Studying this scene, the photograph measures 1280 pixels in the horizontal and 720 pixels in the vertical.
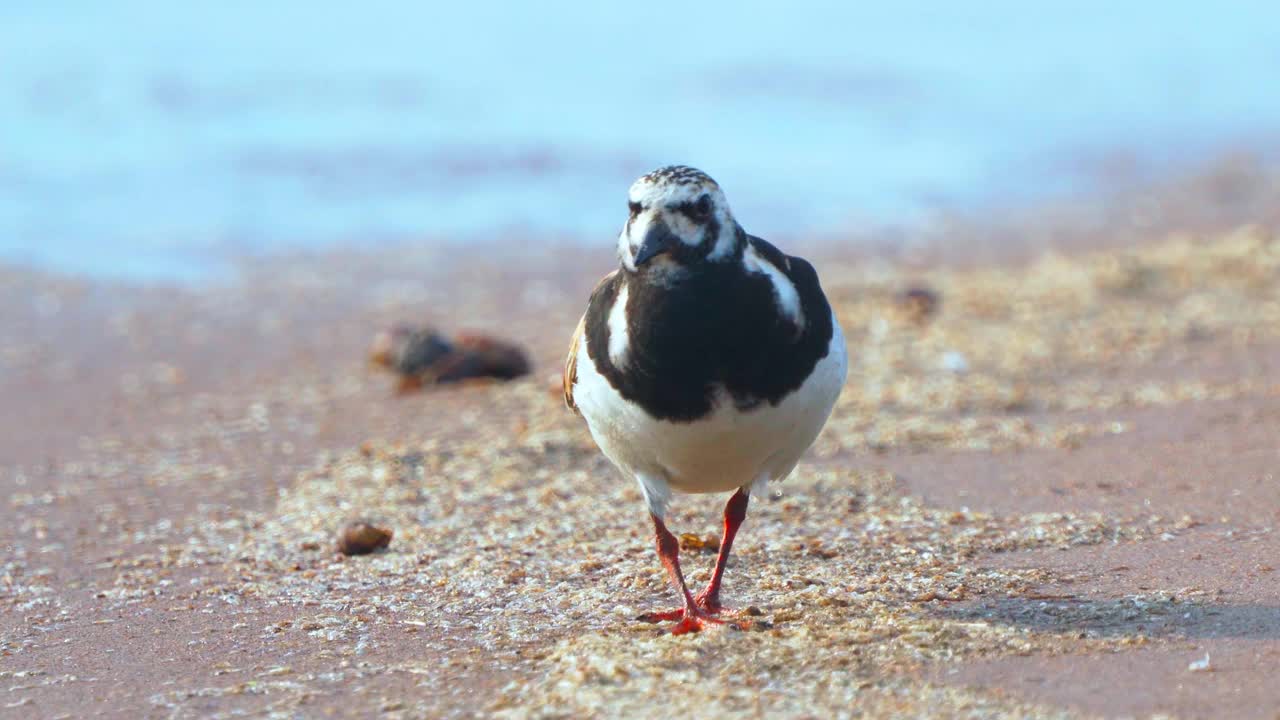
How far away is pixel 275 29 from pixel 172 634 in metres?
20.5

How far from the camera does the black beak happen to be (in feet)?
13.3

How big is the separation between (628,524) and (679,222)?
2.01 m

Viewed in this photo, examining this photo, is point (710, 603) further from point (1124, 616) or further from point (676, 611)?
point (1124, 616)

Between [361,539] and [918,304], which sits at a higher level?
[918,304]

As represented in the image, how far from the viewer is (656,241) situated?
160 inches

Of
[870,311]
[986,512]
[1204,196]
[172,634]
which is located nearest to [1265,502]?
[986,512]

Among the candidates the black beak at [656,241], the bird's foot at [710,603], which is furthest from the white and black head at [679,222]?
the bird's foot at [710,603]

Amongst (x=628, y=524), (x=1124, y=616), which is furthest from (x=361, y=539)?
(x=1124, y=616)

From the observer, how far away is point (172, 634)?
480 cm

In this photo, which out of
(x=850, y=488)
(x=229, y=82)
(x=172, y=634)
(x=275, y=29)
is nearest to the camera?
(x=172, y=634)

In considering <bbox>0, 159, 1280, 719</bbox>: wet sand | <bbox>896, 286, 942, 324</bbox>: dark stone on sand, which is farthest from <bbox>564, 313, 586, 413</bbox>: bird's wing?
<bbox>896, 286, 942, 324</bbox>: dark stone on sand

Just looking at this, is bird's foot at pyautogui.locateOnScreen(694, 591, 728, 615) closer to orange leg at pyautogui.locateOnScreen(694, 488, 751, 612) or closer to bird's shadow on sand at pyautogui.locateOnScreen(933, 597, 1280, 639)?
orange leg at pyautogui.locateOnScreen(694, 488, 751, 612)

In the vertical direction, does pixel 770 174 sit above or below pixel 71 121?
below

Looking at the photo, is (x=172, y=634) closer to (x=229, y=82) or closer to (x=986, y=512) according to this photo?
(x=986, y=512)
